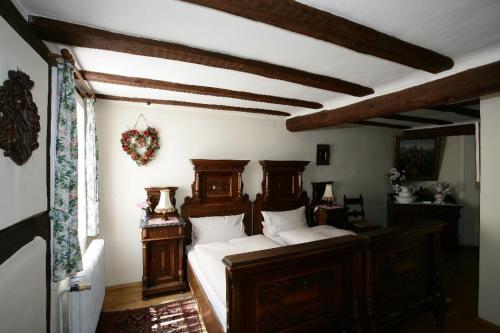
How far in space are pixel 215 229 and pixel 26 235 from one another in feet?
7.54

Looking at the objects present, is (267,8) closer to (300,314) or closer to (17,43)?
(17,43)

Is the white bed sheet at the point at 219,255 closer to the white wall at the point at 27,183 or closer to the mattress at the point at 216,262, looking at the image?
the mattress at the point at 216,262

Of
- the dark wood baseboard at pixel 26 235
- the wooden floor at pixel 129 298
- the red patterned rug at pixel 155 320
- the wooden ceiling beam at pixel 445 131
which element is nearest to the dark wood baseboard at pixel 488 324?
the red patterned rug at pixel 155 320

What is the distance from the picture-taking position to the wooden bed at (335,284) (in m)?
1.60

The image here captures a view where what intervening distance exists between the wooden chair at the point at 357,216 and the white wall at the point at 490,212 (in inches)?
72.8

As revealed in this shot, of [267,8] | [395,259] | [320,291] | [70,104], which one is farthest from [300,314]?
[70,104]

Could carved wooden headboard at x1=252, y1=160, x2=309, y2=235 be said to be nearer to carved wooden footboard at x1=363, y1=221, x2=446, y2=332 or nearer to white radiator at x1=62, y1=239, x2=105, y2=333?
carved wooden footboard at x1=363, y1=221, x2=446, y2=332

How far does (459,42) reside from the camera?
1.67 meters

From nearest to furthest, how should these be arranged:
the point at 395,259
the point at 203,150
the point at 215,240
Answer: the point at 395,259 → the point at 215,240 → the point at 203,150

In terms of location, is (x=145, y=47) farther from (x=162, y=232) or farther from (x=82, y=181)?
(x=162, y=232)

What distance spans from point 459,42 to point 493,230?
2.15 metres

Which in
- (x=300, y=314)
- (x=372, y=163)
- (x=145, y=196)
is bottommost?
(x=300, y=314)

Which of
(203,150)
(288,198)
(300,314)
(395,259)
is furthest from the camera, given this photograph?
(288,198)

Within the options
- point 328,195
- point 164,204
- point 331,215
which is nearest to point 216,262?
point 164,204
